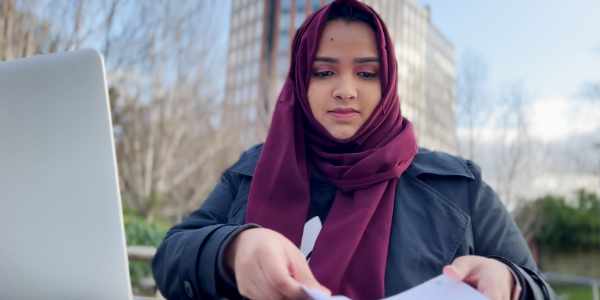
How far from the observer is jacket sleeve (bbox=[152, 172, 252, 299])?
81 cm

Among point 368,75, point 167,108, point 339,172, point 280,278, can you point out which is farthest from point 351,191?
point 167,108

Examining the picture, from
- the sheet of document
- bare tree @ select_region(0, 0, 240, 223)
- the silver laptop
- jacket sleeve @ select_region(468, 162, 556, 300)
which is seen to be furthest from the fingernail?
bare tree @ select_region(0, 0, 240, 223)

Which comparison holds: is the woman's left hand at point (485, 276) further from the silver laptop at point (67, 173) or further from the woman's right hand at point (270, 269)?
the silver laptop at point (67, 173)

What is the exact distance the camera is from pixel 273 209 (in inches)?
43.2

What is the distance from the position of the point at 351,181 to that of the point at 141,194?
8.14 metres

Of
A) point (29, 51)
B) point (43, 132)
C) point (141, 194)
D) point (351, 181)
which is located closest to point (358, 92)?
point (351, 181)

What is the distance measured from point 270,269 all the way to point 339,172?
0.50m

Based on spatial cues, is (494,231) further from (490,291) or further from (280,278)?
(280,278)

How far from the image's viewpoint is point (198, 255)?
0.87 metres

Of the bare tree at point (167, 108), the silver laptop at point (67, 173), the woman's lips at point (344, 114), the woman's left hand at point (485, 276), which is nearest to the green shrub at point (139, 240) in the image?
the bare tree at point (167, 108)

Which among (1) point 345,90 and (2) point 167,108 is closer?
(1) point 345,90

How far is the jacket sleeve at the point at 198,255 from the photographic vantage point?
81 cm

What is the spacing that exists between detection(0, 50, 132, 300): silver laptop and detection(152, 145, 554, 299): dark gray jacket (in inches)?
6.6

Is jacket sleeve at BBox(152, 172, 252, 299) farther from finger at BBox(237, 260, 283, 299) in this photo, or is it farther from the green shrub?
the green shrub
